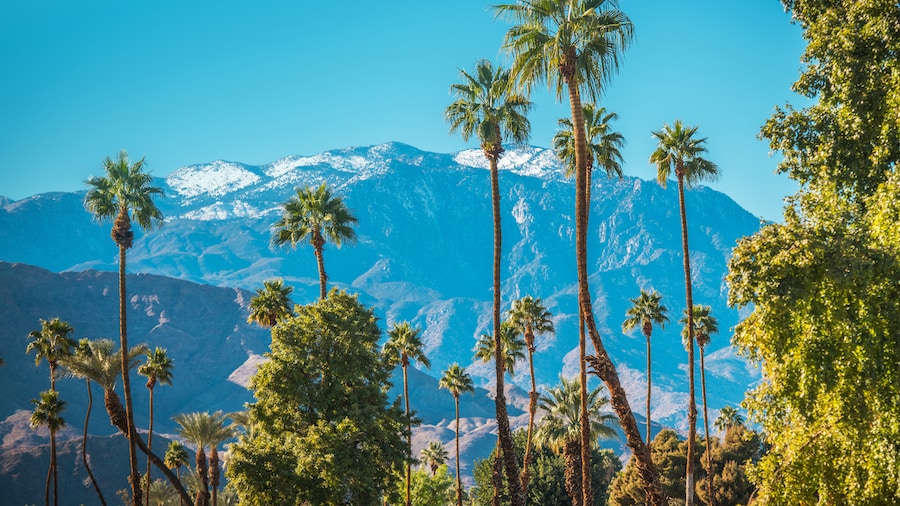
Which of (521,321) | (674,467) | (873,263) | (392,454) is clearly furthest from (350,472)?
(674,467)

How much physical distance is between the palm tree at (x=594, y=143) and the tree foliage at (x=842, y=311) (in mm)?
17017

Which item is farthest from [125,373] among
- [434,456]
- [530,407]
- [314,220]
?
[434,456]

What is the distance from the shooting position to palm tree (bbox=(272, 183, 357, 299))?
4669 centimetres

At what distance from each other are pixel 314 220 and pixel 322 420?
60.3 feet

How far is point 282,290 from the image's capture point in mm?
51875

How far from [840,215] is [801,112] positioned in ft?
14.7

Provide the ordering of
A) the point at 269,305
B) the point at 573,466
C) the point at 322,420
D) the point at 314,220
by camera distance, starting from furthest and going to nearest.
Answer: the point at 573,466 → the point at 269,305 → the point at 314,220 → the point at 322,420

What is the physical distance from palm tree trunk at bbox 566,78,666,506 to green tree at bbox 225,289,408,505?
39.5 ft

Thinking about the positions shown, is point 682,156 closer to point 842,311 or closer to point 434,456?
point 842,311

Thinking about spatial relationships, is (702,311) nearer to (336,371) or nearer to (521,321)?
(521,321)

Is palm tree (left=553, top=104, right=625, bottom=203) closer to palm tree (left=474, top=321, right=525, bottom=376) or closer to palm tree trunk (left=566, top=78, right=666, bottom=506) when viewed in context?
palm tree trunk (left=566, top=78, right=666, bottom=506)

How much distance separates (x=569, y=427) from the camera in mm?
51156

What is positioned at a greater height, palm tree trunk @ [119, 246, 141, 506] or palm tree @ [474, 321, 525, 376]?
palm tree @ [474, 321, 525, 376]

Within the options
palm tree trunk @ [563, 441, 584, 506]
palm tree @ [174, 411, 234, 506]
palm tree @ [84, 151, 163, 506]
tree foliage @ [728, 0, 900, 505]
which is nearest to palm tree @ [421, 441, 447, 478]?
palm tree @ [174, 411, 234, 506]
